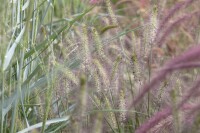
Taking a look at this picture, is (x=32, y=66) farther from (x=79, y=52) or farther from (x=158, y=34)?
(x=158, y=34)

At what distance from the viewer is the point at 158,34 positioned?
55.5 inches

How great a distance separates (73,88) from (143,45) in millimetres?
247

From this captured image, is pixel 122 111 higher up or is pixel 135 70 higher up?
pixel 135 70

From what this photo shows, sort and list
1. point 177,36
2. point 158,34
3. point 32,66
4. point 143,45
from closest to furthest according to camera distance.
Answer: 1. point 158,34
2. point 143,45
3. point 32,66
4. point 177,36

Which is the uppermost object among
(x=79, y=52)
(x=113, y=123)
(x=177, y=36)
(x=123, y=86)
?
(x=177, y=36)

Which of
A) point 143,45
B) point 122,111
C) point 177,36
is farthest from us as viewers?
point 177,36

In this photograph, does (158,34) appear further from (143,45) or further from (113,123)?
(113,123)

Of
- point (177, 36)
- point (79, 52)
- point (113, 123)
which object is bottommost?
point (113, 123)

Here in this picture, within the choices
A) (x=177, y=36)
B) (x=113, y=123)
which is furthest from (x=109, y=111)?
(x=177, y=36)

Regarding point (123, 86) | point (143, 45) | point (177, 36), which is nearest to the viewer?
point (143, 45)

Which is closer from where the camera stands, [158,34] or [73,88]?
[158,34]

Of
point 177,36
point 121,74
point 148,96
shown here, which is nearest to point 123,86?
point 121,74

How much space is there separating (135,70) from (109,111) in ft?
0.52

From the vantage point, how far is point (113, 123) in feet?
4.37
